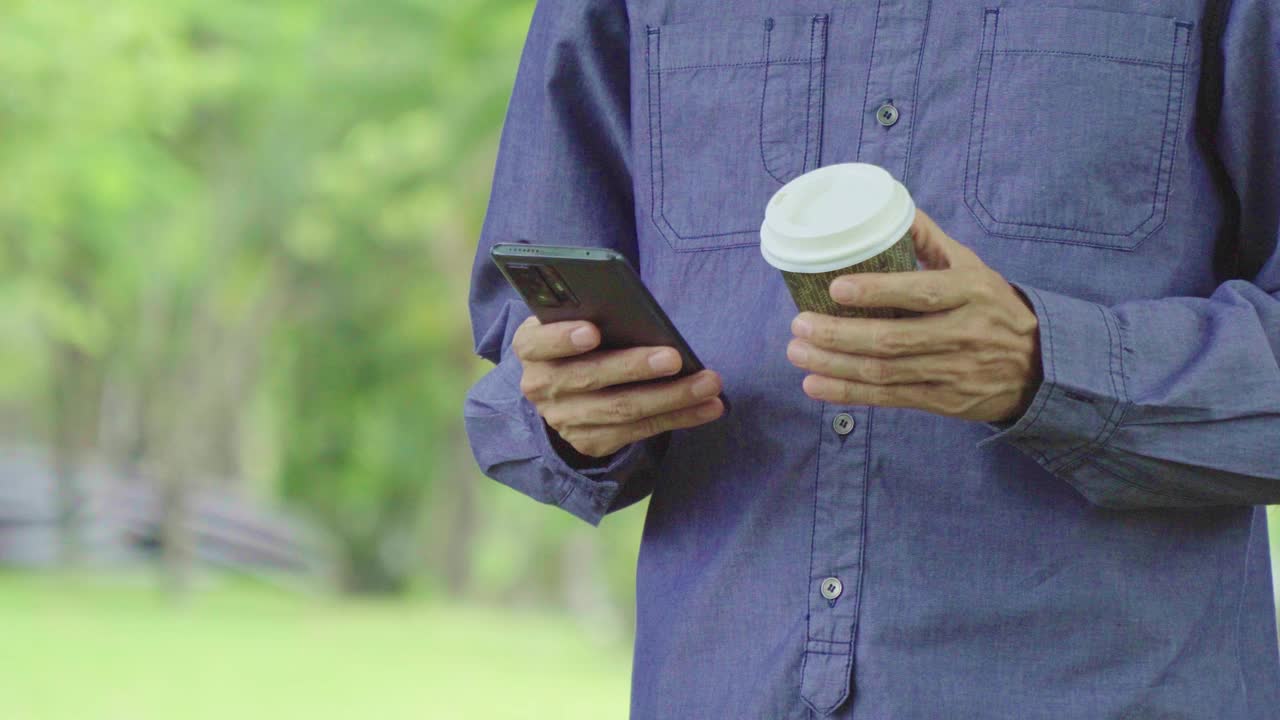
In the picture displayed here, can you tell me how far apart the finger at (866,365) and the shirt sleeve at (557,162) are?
0.39 m

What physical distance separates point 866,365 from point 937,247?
10 cm

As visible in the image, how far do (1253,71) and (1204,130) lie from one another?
0.20 feet

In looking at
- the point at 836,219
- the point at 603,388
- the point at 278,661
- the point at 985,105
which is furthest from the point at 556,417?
the point at 278,661

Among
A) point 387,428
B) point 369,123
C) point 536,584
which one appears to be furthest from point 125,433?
point 369,123

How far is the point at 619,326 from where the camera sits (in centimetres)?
107

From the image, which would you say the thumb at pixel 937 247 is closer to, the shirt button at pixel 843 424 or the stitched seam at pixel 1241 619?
the shirt button at pixel 843 424

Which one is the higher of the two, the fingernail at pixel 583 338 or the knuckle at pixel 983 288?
the knuckle at pixel 983 288

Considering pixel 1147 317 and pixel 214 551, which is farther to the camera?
pixel 214 551

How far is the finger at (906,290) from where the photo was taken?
91 centimetres

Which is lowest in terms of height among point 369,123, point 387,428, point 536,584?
point 536,584

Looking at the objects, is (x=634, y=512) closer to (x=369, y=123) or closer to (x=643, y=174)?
(x=369, y=123)

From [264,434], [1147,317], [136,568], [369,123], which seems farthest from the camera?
[264,434]

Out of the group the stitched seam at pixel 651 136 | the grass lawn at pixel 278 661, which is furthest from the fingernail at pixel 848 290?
the grass lawn at pixel 278 661

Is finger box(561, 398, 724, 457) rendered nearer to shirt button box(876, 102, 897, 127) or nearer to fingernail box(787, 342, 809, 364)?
fingernail box(787, 342, 809, 364)
